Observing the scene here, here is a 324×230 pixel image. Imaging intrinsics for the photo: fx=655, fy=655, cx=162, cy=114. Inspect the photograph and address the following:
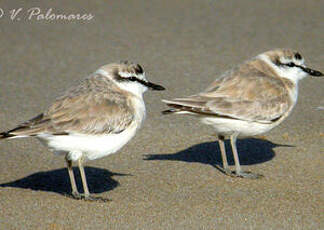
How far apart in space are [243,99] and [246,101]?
38mm

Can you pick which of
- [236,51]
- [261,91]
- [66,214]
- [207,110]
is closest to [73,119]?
[66,214]

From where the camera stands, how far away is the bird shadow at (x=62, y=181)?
643 centimetres

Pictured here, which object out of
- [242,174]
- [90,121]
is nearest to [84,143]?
[90,121]

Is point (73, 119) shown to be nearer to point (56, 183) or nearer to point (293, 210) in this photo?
point (56, 183)

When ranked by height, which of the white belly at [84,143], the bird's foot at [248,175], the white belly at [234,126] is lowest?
the bird's foot at [248,175]

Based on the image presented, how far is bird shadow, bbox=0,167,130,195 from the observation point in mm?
6434

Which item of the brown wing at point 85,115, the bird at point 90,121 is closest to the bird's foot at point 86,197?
the bird at point 90,121

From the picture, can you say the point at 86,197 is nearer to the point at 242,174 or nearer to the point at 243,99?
the point at 242,174

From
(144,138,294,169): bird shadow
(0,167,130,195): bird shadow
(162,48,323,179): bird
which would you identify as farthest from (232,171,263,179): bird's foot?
(0,167,130,195): bird shadow

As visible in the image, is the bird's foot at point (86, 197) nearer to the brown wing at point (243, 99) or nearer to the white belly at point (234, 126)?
the brown wing at point (243, 99)

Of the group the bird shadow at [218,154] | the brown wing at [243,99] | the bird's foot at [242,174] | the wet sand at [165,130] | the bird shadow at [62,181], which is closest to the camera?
the wet sand at [165,130]

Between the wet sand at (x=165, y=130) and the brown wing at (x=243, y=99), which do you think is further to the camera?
the brown wing at (x=243, y=99)

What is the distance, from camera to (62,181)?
6.67 metres

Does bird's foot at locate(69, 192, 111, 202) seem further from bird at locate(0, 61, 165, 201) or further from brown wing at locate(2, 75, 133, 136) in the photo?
brown wing at locate(2, 75, 133, 136)
